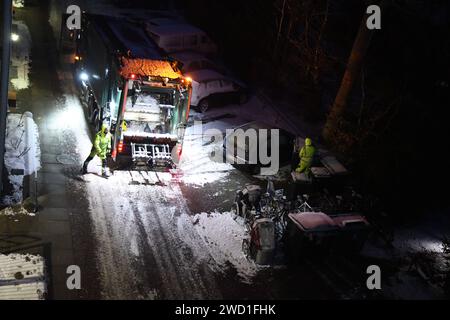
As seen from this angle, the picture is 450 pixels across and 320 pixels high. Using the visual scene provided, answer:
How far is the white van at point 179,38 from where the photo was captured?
18.8 metres

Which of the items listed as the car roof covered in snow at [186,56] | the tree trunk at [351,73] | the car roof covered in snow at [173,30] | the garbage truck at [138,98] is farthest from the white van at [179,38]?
the tree trunk at [351,73]

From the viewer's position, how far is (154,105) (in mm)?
13562

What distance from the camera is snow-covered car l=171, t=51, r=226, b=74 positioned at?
58.6 ft

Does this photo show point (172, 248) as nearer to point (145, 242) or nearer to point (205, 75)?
point (145, 242)

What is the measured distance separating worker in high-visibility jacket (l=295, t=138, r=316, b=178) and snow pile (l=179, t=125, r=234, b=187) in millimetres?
2288

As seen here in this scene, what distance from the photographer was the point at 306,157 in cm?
1282

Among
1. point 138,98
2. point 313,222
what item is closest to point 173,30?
point 138,98

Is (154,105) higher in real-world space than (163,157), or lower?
higher

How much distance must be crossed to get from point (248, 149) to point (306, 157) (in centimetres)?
176

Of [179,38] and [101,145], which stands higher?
[179,38]
